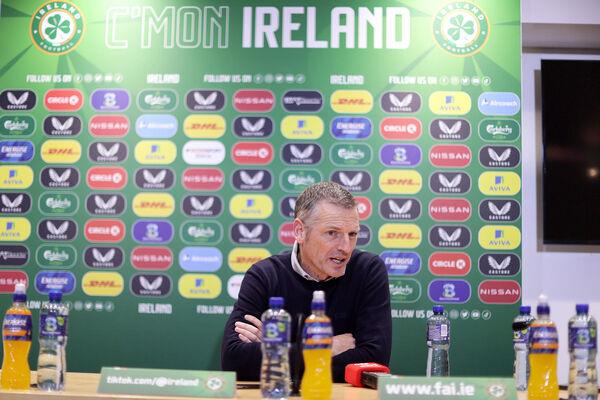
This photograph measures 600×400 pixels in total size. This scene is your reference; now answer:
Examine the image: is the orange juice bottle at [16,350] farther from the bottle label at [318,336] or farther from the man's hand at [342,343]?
the man's hand at [342,343]

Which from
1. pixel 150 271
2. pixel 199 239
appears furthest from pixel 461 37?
pixel 150 271

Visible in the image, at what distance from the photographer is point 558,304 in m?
3.97

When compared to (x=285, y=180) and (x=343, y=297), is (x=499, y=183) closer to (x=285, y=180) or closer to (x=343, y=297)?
(x=285, y=180)

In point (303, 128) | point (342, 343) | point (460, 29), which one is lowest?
point (342, 343)

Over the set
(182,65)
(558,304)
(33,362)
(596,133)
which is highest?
(182,65)

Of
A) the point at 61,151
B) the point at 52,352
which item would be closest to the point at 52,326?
A: the point at 52,352

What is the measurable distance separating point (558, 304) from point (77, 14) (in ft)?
10.0

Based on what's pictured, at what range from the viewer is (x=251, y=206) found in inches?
146

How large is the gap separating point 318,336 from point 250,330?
80cm

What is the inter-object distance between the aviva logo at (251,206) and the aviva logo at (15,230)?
1.07 meters

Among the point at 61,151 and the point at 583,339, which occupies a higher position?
the point at 61,151

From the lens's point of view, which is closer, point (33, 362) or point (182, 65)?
point (33, 362)

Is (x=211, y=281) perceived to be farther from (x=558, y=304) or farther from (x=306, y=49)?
(x=558, y=304)

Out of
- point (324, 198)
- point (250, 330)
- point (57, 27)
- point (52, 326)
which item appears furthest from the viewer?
point (57, 27)
